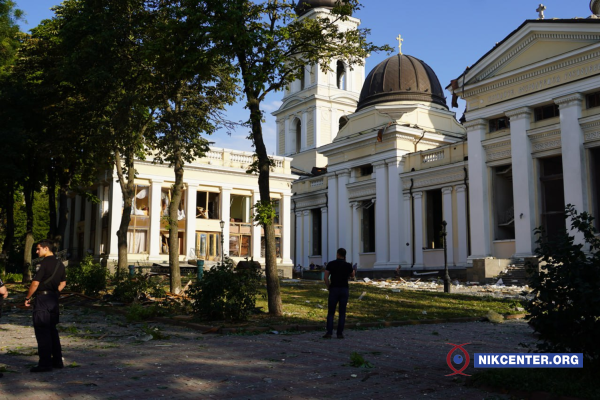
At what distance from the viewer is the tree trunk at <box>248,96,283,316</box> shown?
1490cm

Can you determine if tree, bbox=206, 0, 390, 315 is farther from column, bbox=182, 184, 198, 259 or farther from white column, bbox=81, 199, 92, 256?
white column, bbox=81, 199, 92, 256

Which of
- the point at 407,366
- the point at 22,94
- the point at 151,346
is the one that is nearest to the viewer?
the point at 407,366

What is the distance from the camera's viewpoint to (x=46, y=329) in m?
8.26

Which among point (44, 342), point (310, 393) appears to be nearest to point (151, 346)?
point (44, 342)

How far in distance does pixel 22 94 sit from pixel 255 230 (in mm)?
20264

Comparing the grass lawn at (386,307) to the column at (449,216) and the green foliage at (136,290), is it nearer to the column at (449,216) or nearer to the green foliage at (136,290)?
the green foliage at (136,290)

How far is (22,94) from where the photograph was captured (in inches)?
1134

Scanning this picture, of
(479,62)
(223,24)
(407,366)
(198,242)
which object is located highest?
(479,62)

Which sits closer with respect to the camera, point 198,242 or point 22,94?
point 22,94

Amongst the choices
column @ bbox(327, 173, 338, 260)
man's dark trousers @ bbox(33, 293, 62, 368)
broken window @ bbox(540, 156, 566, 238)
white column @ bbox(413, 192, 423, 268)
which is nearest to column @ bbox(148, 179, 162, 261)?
column @ bbox(327, 173, 338, 260)

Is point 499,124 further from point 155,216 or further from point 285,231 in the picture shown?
point 155,216

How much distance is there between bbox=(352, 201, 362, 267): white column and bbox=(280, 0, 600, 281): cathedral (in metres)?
0.08

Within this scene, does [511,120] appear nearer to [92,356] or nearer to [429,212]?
[429,212]

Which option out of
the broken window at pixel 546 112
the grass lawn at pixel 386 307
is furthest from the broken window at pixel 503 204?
the grass lawn at pixel 386 307
